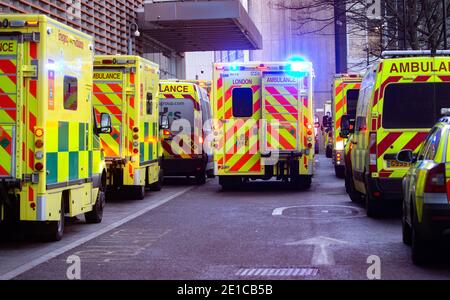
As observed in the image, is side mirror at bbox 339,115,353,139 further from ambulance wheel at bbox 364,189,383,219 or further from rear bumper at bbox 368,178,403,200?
rear bumper at bbox 368,178,403,200

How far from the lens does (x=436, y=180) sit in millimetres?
8164

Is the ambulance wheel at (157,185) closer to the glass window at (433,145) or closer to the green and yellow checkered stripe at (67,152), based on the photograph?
the green and yellow checkered stripe at (67,152)

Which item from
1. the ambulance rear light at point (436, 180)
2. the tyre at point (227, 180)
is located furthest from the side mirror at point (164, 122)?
the ambulance rear light at point (436, 180)

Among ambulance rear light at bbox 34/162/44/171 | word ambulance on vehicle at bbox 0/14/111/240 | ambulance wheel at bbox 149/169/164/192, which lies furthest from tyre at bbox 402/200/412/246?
ambulance wheel at bbox 149/169/164/192

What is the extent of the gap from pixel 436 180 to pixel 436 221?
1.38ft

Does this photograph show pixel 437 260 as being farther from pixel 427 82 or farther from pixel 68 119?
pixel 68 119

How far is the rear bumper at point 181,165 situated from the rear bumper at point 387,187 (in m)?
9.53

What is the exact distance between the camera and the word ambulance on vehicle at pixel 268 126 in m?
18.8

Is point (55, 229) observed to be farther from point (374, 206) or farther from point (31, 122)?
point (374, 206)

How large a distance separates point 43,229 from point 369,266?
4.54 meters

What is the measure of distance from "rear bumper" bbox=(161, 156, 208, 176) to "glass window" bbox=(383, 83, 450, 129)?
31.4 ft

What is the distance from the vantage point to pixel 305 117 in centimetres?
1888

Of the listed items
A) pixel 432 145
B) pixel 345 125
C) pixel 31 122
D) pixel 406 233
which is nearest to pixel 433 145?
pixel 432 145

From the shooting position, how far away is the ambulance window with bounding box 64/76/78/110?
36.8 feet
